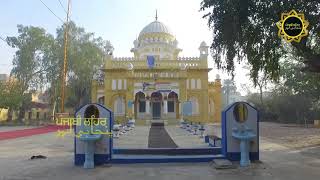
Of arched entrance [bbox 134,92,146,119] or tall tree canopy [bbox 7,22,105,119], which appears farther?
tall tree canopy [bbox 7,22,105,119]

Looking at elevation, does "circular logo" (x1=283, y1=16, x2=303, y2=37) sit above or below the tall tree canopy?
below

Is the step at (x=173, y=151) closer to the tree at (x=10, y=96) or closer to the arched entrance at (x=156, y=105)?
the arched entrance at (x=156, y=105)

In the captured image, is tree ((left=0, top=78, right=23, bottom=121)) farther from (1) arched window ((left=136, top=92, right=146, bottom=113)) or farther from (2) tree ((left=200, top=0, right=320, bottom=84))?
(2) tree ((left=200, top=0, right=320, bottom=84))

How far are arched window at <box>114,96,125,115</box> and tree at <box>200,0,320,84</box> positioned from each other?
35901mm

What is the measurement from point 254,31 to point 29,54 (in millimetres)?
44105

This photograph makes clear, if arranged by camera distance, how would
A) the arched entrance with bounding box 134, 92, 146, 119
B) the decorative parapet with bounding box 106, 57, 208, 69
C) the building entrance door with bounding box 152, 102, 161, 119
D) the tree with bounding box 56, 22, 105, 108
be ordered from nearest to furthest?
the arched entrance with bounding box 134, 92, 146, 119
the building entrance door with bounding box 152, 102, 161, 119
the decorative parapet with bounding box 106, 57, 208, 69
the tree with bounding box 56, 22, 105, 108

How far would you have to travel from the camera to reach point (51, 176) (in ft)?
31.6

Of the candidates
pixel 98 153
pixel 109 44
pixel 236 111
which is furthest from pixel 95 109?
pixel 109 44

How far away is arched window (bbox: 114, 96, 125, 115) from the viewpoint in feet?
159

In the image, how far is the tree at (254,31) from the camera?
11.5 m

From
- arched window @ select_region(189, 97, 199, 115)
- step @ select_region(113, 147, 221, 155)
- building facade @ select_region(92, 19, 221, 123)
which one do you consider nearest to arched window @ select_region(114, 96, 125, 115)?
building facade @ select_region(92, 19, 221, 123)

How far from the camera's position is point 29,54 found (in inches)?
2012

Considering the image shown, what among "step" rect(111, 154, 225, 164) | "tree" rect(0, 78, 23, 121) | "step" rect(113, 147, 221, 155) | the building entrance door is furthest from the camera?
the building entrance door

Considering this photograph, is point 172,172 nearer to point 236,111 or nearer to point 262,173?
point 262,173
